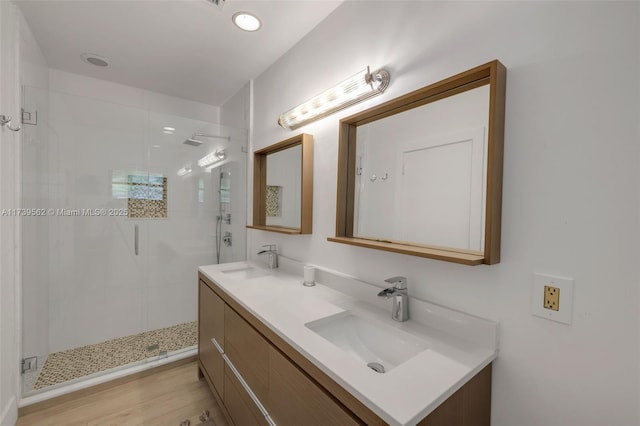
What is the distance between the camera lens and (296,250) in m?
1.83

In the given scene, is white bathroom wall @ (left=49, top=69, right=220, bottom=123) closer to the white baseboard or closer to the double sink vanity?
the double sink vanity

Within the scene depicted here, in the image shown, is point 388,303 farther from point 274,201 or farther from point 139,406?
point 139,406

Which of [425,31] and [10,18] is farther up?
[10,18]

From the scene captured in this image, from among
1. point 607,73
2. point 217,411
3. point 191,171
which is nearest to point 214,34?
point 191,171

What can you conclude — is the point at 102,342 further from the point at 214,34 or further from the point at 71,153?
the point at 214,34

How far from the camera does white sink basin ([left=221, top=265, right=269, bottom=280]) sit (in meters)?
1.87

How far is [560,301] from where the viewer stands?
2.49 feet

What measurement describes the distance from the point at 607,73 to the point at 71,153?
10.1 ft

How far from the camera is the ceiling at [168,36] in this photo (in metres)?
1.54

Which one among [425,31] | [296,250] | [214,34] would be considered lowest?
[296,250]

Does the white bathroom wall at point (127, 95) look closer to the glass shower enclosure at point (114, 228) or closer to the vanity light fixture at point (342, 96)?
the glass shower enclosure at point (114, 228)

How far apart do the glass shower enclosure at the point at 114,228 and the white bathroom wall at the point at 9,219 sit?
0.13 m

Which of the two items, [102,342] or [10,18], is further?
[102,342]

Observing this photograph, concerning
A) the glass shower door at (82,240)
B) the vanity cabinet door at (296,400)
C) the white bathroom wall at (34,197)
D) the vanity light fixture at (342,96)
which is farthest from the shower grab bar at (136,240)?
the vanity cabinet door at (296,400)
